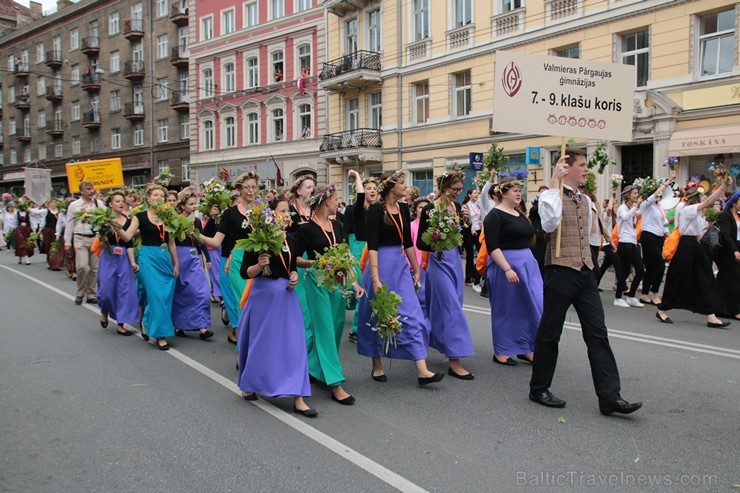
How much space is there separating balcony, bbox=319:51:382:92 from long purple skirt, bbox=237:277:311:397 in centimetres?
2580

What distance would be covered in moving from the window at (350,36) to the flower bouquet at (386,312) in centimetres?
2785

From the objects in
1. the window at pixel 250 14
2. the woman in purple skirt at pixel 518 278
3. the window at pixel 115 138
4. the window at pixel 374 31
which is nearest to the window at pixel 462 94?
the window at pixel 374 31

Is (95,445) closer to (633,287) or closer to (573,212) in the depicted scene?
(573,212)

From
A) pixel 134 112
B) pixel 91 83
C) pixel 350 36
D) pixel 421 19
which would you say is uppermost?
pixel 91 83

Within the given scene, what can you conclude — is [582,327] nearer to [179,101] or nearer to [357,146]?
[357,146]

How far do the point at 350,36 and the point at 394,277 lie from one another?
28.2 metres

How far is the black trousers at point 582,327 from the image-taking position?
504cm

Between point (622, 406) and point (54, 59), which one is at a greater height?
point (54, 59)

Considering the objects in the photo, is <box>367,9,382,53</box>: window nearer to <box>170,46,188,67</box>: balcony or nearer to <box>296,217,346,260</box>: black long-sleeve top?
<box>170,46,188,67</box>: balcony

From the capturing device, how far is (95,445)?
15.1 feet

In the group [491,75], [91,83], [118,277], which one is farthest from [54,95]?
[118,277]

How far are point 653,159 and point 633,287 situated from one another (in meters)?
10.4

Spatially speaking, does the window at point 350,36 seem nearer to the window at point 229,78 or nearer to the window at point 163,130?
the window at point 229,78

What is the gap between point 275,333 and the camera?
17.9ft
